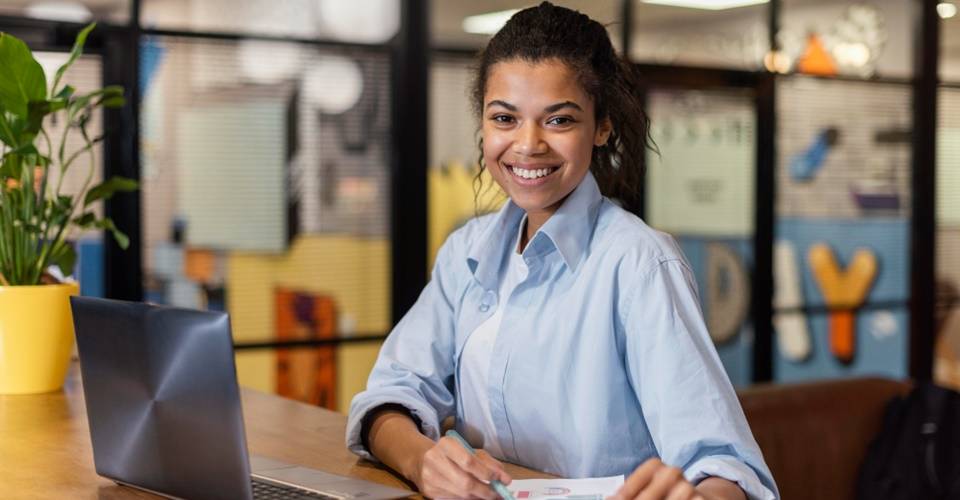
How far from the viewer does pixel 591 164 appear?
6.58 ft

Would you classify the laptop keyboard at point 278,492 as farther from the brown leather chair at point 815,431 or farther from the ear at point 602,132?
the brown leather chair at point 815,431

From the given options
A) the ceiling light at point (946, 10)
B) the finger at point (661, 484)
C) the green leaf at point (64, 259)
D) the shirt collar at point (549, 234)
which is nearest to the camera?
the finger at point (661, 484)

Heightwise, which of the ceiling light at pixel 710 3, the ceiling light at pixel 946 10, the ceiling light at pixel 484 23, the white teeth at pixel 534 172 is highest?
the ceiling light at pixel 946 10

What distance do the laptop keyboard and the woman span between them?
15 centimetres

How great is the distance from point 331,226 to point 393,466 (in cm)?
277

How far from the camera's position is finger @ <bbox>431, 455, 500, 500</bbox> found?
1.51 m

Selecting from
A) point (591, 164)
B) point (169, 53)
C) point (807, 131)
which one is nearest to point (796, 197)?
point (807, 131)

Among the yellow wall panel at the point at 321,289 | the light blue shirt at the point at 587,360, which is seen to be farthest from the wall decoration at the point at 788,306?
the light blue shirt at the point at 587,360

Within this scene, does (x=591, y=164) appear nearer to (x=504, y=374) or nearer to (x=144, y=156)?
(x=504, y=374)

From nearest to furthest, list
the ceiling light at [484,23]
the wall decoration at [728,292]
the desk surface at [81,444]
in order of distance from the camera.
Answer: the desk surface at [81,444] < the ceiling light at [484,23] < the wall decoration at [728,292]

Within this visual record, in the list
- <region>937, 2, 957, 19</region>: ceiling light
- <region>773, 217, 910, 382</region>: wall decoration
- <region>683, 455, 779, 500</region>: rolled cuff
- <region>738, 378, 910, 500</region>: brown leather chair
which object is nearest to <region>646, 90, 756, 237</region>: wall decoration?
<region>773, 217, 910, 382</region>: wall decoration

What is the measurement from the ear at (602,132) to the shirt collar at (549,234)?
0.06m

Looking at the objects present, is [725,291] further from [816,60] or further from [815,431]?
[815,431]

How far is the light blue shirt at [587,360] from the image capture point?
1622 mm
